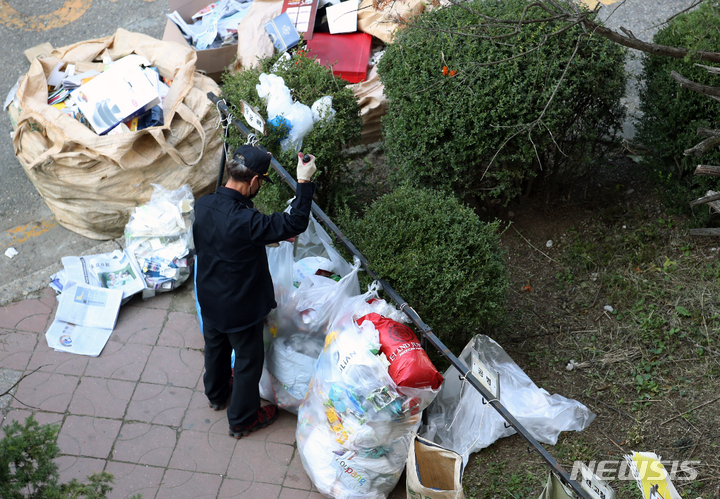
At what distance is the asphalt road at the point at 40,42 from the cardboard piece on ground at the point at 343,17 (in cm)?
204

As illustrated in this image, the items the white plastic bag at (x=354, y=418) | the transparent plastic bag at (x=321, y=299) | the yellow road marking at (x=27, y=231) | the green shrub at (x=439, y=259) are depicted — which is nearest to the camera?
the white plastic bag at (x=354, y=418)

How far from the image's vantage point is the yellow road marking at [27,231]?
4.66 m

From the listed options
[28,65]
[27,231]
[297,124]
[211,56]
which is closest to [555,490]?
[297,124]

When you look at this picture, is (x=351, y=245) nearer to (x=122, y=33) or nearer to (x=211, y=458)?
(x=211, y=458)

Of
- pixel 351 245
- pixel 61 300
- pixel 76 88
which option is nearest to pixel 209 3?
pixel 76 88

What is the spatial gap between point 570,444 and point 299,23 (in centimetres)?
385

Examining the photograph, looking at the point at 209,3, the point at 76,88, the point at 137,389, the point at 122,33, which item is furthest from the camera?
the point at 209,3

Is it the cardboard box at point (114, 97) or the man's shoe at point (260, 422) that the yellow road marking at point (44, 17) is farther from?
the man's shoe at point (260, 422)

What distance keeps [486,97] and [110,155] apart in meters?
2.48

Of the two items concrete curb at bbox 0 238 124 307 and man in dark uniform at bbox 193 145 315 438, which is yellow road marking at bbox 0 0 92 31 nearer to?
concrete curb at bbox 0 238 124 307

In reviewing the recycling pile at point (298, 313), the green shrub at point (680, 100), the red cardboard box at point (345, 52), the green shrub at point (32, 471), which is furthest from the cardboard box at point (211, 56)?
the green shrub at point (32, 471)

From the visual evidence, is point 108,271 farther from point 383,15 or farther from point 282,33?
point 383,15

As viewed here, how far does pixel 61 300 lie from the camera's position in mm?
3918

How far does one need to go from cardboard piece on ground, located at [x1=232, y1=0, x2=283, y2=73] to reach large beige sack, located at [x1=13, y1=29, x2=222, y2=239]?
47cm
